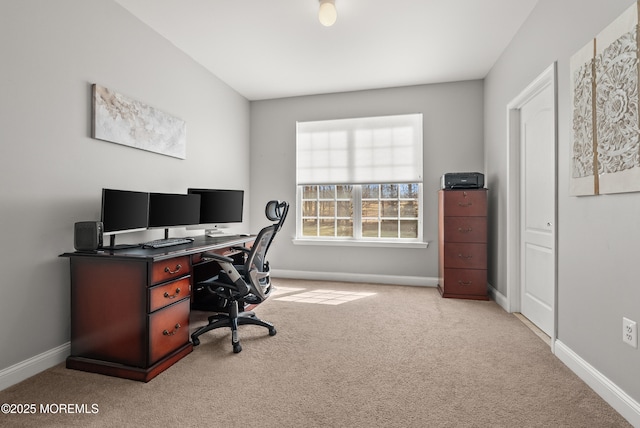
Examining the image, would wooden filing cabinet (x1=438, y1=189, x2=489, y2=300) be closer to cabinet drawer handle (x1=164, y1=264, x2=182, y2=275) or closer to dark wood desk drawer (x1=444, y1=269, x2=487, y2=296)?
dark wood desk drawer (x1=444, y1=269, x2=487, y2=296)

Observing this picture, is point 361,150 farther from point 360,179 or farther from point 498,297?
point 498,297

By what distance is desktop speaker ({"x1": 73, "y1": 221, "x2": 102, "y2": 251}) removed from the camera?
84.7 inches

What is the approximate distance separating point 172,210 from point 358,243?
2.52 meters

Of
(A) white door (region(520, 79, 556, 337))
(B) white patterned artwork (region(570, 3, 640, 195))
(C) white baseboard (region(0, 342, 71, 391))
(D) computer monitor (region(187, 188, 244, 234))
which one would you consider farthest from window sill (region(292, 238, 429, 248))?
(C) white baseboard (region(0, 342, 71, 391))

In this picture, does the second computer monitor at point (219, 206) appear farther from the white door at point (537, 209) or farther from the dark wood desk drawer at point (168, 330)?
the white door at point (537, 209)

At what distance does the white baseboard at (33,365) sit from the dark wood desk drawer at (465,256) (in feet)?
12.0

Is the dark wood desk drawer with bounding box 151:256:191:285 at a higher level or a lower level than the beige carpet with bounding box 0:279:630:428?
higher

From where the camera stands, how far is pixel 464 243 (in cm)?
375

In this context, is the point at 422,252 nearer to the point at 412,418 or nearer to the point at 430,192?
the point at 430,192

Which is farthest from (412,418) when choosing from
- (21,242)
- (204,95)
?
(204,95)

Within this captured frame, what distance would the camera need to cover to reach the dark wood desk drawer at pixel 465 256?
3.71 metres

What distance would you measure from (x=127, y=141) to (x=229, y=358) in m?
1.97

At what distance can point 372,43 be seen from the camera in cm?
328

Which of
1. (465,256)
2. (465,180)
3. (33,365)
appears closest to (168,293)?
(33,365)
